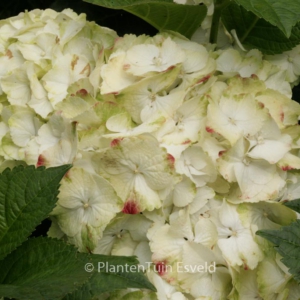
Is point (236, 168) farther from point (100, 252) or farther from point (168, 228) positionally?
point (100, 252)

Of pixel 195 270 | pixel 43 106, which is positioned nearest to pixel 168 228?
pixel 195 270

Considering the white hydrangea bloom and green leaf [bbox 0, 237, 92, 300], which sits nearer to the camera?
green leaf [bbox 0, 237, 92, 300]

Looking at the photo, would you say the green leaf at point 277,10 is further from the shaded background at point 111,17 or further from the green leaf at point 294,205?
the shaded background at point 111,17

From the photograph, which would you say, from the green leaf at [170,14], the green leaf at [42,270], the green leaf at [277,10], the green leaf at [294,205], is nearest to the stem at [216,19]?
the green leaf at [170,14]

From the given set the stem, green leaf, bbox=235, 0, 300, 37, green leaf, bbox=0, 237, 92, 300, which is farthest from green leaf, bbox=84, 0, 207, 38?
green leaf, bbox=0, 237, 92, 300

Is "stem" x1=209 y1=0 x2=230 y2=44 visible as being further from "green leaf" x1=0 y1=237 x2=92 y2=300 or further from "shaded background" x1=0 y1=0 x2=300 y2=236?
"green leaf" x1=0 y1=237 x2=92 y2=300

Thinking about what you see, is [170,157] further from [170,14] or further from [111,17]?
[111,17]

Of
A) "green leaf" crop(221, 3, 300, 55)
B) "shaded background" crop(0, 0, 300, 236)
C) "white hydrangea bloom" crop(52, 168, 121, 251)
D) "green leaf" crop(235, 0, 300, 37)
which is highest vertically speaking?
"green leaf" crop(235, 0, 300, 37)
